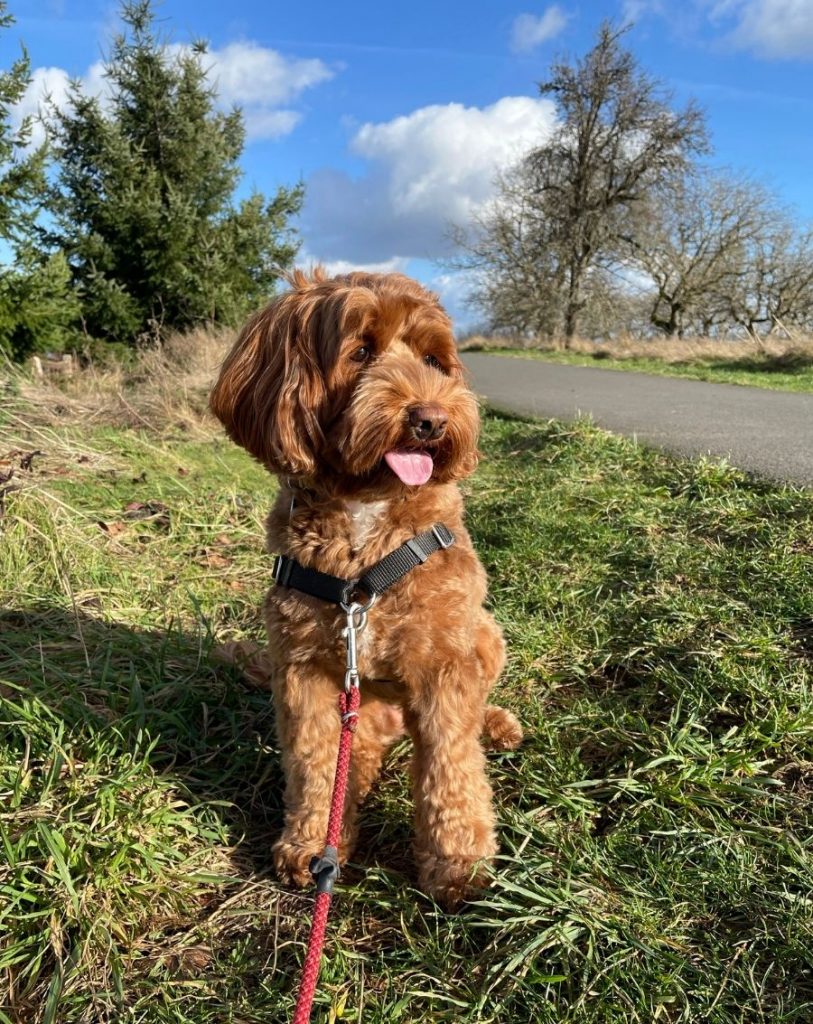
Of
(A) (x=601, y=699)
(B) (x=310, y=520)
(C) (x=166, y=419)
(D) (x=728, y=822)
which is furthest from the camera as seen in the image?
(C) (x=166, y=419)

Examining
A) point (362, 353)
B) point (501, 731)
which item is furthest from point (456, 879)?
point (362, 353)

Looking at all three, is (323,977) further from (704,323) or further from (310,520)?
(704,323)

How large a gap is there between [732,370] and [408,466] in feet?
53.3

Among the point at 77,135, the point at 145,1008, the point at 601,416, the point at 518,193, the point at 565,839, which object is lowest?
the point at 145,1008

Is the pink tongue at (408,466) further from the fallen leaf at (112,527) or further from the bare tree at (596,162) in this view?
the bare tree at (596,162)

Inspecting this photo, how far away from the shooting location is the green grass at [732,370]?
13.0m

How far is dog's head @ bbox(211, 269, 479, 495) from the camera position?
231cm

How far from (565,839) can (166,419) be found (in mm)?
7279

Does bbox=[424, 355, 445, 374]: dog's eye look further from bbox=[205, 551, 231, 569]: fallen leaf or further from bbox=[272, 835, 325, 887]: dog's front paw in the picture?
bbox=[205, 551, 231, 569]: fallen leaf

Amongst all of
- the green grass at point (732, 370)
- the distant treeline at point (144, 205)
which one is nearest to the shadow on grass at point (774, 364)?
the green grass at point (732, 370)

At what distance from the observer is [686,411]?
9.05 meters

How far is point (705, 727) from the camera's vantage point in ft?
9.03

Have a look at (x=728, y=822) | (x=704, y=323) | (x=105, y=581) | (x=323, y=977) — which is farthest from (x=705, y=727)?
(x=704, y=323)

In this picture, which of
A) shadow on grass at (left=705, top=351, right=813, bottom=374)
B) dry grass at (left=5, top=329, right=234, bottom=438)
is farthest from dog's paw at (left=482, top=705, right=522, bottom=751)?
Answer: shadow on grass at (left=705, top=351, right=813, bottom=374)
